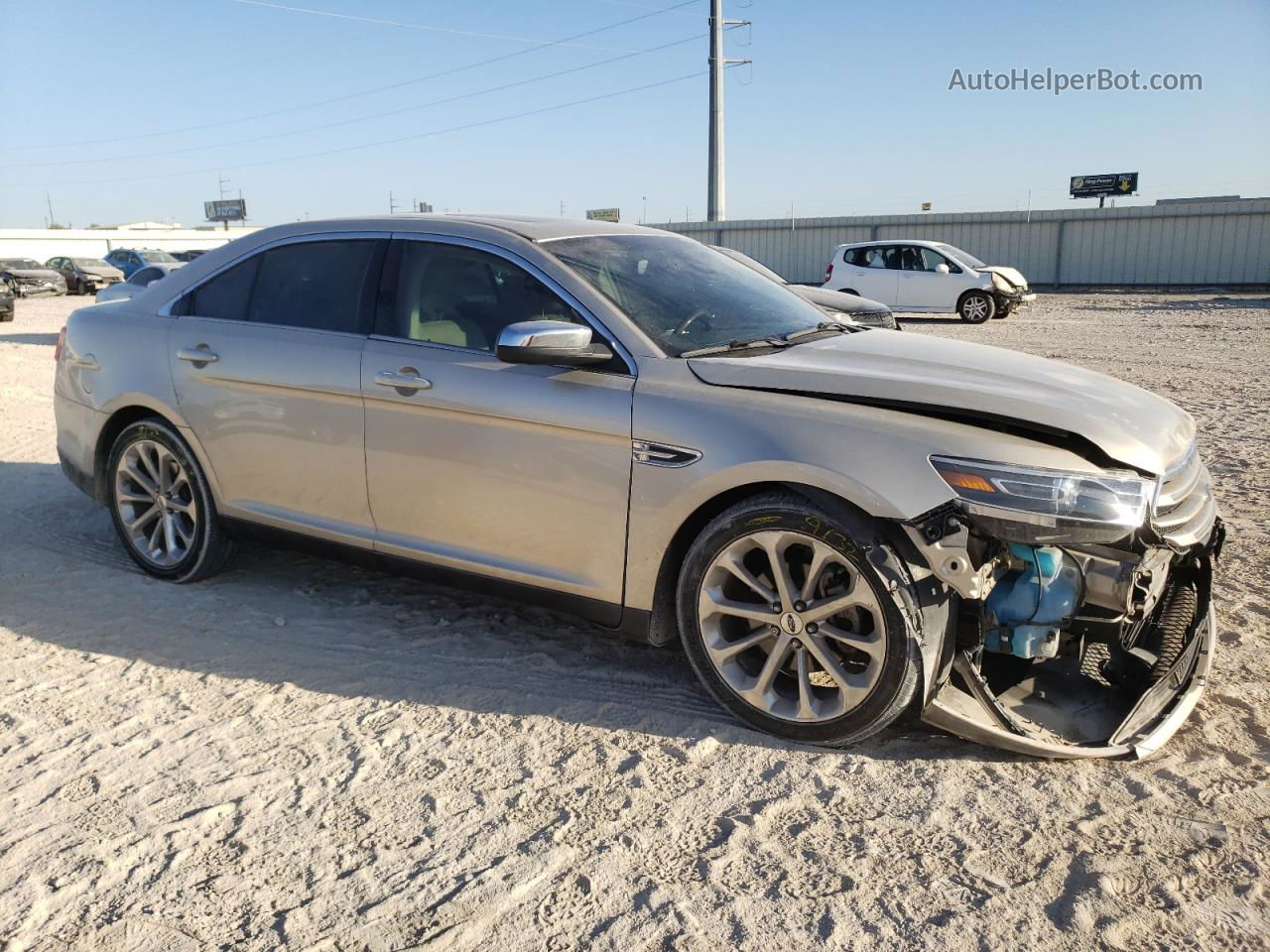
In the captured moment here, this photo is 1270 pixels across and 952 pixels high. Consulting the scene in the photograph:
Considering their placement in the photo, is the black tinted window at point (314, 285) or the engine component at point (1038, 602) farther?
the black tinted window at point (314, 285)

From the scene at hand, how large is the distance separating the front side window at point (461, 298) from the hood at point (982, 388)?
0.74 meters

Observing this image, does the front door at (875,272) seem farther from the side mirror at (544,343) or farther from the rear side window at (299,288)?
the side mirror at (544,343)

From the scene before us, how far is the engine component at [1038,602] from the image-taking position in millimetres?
3201

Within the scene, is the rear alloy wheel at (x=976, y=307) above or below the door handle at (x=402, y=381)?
below

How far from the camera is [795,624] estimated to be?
335 centimetres

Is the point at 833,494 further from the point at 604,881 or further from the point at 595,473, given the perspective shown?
the point at 604,881

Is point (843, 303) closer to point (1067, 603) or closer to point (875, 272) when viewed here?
point (1067, 603)

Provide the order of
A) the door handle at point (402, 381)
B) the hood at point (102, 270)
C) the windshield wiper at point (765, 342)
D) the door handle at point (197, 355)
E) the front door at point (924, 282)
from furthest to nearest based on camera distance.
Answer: the hood at point (102, 270) → the front door at point (924, 282) → the door handle at point (197, 355) → the door handle at point (402, 381) → the windshield wiper at point (765, 342)

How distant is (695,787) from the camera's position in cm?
316

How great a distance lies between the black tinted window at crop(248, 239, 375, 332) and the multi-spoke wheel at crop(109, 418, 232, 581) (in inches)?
32.2

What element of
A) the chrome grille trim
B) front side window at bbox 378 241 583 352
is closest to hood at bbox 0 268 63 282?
front side window at bbox 378 241 583 352

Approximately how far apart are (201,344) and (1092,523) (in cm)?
386

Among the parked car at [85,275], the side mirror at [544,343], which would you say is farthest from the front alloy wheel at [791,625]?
the parked car at [85,275]

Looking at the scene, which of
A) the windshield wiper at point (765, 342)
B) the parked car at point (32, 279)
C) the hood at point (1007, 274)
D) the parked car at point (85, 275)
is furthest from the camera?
the parked car at point (85, 275)
